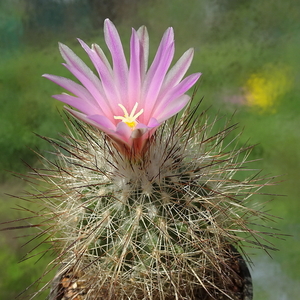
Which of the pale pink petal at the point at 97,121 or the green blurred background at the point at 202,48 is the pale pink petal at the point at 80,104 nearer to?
the pale pink petal at the point at 97,121

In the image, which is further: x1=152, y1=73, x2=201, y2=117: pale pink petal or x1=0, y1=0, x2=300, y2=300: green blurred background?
x1=0, y1=0, x2=300, y2=300: green blurred background

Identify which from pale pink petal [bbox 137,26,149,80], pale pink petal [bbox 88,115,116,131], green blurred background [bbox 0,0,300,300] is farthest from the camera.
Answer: green blurred background [bbox 0,0,300,300]

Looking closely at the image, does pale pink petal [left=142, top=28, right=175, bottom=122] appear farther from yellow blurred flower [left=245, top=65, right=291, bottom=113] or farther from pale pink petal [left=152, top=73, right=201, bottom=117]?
yellow blurred flower [left=245, top=65, right=291, bottom=113]

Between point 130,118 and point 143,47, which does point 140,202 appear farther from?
point 143,47

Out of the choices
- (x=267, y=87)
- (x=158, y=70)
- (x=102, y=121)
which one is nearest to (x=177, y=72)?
(x=158, y=70)

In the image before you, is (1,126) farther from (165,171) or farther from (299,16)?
(299,16)

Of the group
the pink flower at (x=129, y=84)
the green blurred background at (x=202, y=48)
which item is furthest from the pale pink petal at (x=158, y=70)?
the green blurred background at (x=202, y=48)

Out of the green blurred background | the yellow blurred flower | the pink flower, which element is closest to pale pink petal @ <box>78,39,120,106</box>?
the pink flower

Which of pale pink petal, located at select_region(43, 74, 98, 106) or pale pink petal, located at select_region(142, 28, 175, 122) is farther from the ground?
pale pink petal, located at select_region(142, 28, 175, 122)

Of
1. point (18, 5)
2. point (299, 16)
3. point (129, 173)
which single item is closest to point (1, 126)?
point (18, 5)
